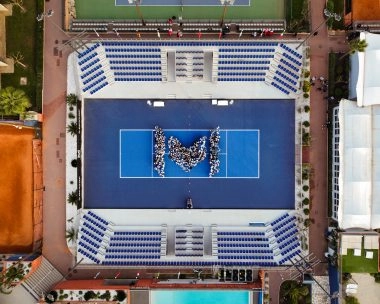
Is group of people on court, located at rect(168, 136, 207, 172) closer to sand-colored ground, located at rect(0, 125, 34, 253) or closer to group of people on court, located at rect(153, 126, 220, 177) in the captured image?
group of people on court, located at rect(153, 126, 220, 177)

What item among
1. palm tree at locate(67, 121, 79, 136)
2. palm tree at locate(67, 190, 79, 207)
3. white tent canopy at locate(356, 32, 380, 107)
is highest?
white tent canopy at locate(356, 32, 380, 107)

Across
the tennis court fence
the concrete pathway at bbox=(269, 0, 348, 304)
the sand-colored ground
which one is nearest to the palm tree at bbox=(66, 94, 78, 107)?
the sand-colored ground

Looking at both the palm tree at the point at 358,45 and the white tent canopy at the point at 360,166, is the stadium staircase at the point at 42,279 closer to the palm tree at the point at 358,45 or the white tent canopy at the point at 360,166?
the white tent canopy at the point at 360,166

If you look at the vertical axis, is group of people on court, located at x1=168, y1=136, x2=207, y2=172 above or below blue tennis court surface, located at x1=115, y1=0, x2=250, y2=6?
below

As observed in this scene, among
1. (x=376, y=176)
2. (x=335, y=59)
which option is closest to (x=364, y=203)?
(x=376, y=176)

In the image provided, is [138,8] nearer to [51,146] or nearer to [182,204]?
[51,146]

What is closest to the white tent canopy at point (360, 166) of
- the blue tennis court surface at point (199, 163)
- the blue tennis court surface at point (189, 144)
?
the blue tennis court surface at point (189, 144)

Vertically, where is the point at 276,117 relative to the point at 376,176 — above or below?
above
